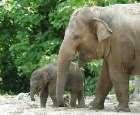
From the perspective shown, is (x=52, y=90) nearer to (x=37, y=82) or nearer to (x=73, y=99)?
(x=37, y=82)

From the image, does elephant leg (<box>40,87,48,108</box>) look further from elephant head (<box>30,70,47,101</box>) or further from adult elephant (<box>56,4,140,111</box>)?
adult elephant (<box>56,4,140,111</box>)

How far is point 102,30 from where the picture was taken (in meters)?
12.9

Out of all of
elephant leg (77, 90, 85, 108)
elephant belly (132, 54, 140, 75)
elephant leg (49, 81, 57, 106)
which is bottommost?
elephant leg (77, 90, 85, 108)

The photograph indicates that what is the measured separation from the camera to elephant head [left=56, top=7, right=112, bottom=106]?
43.0 feet

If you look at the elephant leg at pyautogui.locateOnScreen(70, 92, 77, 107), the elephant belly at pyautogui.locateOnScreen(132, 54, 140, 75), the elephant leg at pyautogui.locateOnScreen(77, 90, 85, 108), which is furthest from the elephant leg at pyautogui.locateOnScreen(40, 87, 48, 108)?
the elephant belly at pyautogui.locateOnScreen(132, 54, 140, 75)

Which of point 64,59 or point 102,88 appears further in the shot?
point 102,88

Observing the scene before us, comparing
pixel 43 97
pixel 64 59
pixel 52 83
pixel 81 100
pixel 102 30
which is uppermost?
pixel 102 30

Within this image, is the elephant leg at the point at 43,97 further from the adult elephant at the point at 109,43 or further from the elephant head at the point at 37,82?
the adult elephant at the point at 109,43

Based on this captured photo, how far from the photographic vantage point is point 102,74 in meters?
13.9

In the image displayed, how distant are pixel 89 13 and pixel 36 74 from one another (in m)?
2.22

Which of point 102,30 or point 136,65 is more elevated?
point 102,30

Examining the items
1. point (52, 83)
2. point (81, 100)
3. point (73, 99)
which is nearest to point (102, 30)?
point (52, 83)

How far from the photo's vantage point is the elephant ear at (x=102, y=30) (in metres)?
12.9

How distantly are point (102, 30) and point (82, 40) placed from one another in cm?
61
